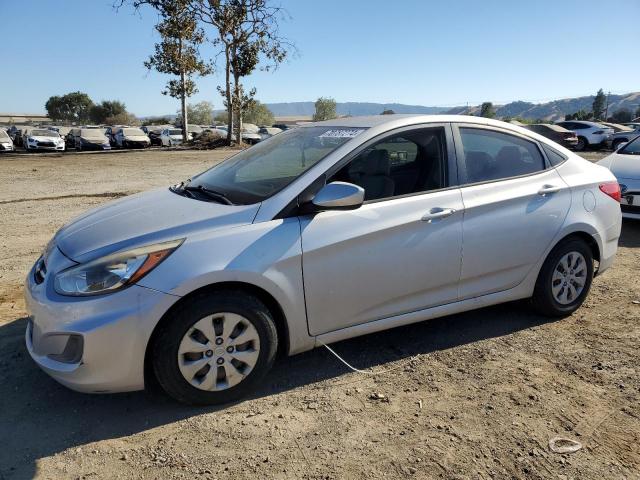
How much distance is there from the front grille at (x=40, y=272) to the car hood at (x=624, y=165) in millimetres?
7486

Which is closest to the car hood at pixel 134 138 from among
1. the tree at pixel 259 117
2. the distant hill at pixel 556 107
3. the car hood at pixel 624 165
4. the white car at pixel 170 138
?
the white car at pixel 170 138

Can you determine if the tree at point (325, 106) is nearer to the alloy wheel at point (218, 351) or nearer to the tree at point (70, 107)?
the tree at point (70, 107)

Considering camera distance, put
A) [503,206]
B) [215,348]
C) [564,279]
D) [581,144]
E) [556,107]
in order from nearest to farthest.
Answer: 1. [215,348]
2. [503,206]
3. [564,279]
4. [581,144]
5. [556,107]

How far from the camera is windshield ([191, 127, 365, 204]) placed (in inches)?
135

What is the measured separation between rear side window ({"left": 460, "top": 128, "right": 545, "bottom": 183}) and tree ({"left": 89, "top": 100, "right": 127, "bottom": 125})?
98.1 meters

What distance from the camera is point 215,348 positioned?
294 cm

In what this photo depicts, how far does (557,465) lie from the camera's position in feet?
8.41

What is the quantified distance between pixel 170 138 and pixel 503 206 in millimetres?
38578

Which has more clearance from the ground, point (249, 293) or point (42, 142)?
point (42, 142)

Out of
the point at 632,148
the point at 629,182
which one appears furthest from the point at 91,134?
the point at 629,182

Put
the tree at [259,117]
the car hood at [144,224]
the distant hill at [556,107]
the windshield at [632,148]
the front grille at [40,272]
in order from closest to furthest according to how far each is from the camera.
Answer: the car hood at [144,224]
the front grille at [40,272]
the windshield at [632,148]
the tree at [259,117]
the distant hill at [556,107]

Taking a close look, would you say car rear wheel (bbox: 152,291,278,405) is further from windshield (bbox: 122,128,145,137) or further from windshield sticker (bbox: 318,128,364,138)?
windshield (bbox: 122,128,145,137)

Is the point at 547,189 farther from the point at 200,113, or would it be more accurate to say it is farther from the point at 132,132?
the point at 200,113

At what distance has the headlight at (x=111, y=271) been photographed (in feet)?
9.09
